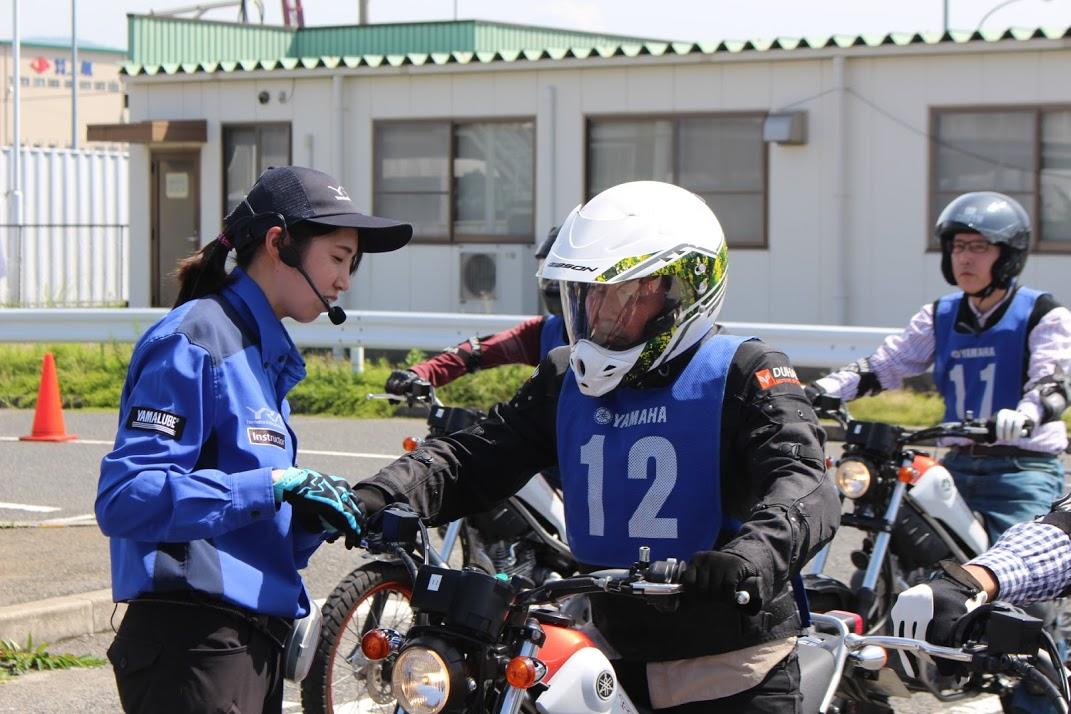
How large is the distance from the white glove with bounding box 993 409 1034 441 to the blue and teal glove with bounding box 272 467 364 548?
338 cm

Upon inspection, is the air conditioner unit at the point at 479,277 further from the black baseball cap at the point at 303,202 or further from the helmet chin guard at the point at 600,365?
the helmet chin guard at the point at 600,365

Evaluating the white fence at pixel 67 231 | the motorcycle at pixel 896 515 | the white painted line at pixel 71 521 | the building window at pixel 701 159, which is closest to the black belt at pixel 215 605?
the motorcycle at pixel 896 515

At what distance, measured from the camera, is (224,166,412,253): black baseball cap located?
3.75m

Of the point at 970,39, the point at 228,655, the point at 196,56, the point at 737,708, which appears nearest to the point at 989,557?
the point at 737,708

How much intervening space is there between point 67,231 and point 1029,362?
24.5m

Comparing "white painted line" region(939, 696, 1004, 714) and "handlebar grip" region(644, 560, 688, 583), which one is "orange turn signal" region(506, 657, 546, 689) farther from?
"white painted line" region(939, 696, 1004, 714)

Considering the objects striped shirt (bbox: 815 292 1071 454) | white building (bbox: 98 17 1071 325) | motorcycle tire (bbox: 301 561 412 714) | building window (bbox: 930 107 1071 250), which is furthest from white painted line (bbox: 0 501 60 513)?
building window (bbox: 930 107 1071 250)

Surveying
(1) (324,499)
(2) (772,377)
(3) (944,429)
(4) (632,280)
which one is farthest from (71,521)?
(2) (772,377)

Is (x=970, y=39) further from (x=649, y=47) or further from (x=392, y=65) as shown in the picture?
(x=392, y=65)

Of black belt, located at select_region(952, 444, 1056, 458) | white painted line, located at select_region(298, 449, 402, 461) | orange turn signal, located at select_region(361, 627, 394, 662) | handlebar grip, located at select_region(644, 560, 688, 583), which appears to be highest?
handlebar grip, located at select_region(644, 560, 688, 583)

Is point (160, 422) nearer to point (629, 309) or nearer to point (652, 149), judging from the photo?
point (629, 309)

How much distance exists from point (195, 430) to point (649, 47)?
53.9 ft

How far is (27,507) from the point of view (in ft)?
33.1

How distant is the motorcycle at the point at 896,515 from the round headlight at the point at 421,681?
362 centimetres
